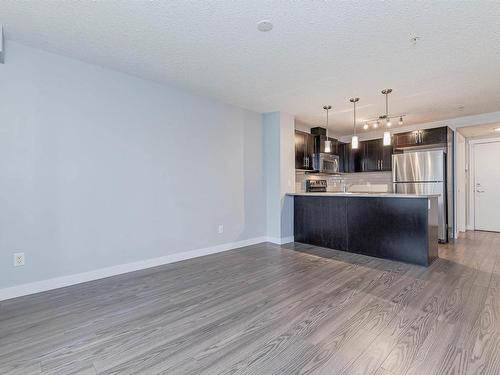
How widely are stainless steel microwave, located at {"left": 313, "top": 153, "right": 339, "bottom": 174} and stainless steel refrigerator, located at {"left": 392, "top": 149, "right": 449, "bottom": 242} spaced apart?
1241 mm

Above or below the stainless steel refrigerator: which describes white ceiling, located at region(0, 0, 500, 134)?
above

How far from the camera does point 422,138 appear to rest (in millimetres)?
5234

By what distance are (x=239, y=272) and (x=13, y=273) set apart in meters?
2.30

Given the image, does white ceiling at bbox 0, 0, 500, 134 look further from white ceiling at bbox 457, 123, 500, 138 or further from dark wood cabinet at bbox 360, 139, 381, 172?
dark wood cabinet at bbox 360, 139, 381, 172

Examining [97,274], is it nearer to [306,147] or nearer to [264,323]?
[264,323]

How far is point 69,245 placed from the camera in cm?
282

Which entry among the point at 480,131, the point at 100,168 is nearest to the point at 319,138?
the point at 480,131

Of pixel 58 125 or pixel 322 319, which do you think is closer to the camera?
pixel 322 319

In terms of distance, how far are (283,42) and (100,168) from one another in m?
2.45

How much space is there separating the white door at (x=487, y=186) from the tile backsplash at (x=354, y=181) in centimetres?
206

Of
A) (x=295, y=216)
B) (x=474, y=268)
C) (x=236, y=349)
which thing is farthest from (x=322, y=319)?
(x=295, y=216)

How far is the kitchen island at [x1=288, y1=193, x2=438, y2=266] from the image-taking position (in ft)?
11.4

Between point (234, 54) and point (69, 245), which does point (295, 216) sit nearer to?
point (234, 54)

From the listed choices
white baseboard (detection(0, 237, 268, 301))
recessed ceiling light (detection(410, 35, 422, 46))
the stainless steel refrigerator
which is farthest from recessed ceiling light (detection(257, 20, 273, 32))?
the stainless steel refrigerator
